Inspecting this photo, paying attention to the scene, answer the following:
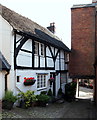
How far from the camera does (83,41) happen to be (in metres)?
15.3

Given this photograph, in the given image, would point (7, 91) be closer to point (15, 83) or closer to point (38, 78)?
point (15, 83)

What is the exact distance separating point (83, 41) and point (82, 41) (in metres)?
0.11

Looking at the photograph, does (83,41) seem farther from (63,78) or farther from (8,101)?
(8,101)

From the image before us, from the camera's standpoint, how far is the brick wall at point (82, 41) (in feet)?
49.5

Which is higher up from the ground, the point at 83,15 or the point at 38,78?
the point at 83,15

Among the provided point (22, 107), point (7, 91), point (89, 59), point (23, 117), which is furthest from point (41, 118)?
point (89, 59)

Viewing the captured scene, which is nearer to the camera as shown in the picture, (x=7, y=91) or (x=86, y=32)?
(x=7, y=91)

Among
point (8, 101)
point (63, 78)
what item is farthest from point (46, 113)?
point (63, 78)

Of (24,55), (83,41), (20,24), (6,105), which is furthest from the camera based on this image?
(83,41)

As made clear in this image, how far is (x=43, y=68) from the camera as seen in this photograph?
11.6 metres

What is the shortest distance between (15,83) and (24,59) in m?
1.81

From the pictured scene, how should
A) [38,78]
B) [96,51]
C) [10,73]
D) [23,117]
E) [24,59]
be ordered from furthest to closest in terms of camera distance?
1. [96,51]
2. [38,78]
3. [24,59]
4. [10,73]
5. [23,117]

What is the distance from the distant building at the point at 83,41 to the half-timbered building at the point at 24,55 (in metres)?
2.81

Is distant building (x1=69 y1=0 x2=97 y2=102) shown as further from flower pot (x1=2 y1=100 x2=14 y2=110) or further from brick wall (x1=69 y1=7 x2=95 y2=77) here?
flower pot (x1=2 y1=100 x2=14 y2=110)
